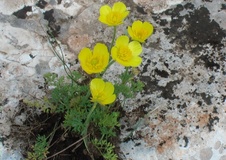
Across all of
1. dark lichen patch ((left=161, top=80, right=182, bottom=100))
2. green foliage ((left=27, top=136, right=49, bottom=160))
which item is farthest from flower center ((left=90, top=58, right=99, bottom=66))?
dark lichen patch ((left=161, top=80, right=182, bottom=100))

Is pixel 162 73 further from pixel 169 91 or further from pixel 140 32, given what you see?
pixel 140 32

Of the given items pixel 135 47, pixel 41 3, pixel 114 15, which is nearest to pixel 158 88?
pixel 135 47

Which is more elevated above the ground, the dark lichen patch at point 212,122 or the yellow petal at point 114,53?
the yellow petal at point 114,53

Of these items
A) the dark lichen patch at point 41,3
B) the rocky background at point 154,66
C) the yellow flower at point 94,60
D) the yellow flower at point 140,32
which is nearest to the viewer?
the yellow flower at point 94,60

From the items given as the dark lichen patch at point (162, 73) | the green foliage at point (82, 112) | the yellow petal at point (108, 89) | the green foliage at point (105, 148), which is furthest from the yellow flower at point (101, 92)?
the dark lichen patch at point (162, 73)

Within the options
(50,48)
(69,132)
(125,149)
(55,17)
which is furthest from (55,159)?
(55,17)

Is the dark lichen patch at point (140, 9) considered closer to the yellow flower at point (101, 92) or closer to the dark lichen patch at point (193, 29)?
the dark lichen patch at point (193, 29)

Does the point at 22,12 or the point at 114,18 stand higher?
the point at 114,18
